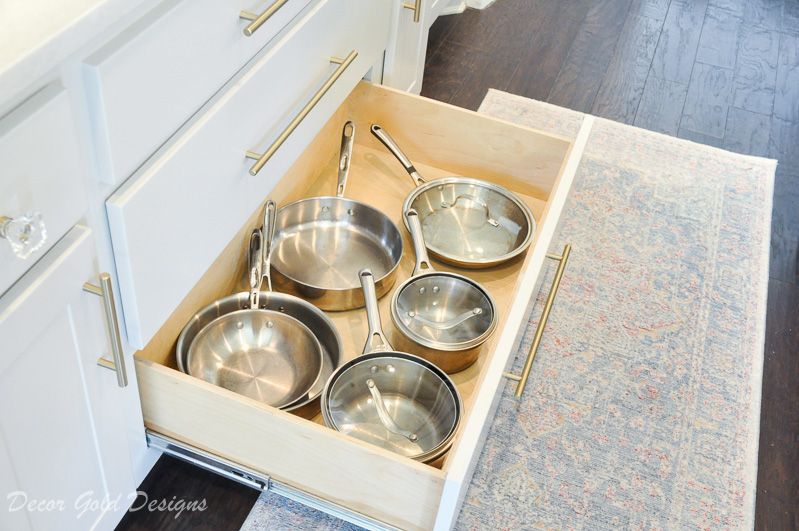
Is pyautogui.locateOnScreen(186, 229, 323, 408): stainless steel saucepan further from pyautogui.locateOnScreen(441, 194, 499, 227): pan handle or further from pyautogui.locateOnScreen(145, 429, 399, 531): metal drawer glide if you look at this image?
pyautogui.locateOnScreen(441, 194, 499, 227): pan handle

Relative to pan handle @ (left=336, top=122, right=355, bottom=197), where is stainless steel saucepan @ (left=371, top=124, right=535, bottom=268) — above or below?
below

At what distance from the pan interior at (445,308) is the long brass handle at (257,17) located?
0.48 m

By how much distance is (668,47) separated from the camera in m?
2.52

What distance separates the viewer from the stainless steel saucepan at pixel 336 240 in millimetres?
1310

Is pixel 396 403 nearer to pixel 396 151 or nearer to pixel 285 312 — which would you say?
pixel 285 312

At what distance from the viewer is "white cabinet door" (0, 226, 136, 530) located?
0.67 metres

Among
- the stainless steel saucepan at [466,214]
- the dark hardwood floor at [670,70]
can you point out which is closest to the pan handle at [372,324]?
the stainless steel saucepan at [466,214]

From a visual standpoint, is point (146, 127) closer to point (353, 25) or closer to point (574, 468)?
point (353, 25)

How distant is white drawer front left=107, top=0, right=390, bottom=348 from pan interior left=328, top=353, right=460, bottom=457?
0.26 meters

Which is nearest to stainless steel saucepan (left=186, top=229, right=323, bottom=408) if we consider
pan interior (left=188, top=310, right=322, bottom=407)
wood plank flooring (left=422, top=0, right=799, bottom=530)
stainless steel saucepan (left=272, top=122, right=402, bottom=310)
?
pan interior (left=188, top=310, right=322, bottom=407)

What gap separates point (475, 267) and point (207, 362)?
47 cm

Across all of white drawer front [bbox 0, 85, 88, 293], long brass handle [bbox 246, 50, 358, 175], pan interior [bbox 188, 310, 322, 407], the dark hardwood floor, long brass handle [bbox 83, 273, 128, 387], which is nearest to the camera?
white drawer front [bbox 0, 85, 88, 293]

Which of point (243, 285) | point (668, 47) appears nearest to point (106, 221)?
point (243, 285)

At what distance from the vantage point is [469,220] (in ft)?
4.66
